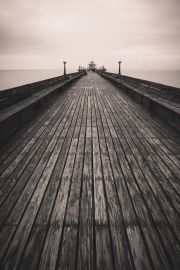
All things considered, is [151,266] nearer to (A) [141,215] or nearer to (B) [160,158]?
(A) [141,215]

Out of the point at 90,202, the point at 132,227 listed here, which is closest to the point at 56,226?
the point at 90,202

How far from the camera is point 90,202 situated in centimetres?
192

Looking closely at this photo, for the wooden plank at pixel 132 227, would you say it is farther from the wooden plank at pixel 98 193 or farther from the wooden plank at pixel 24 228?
the wooden plank at pixel 24 228

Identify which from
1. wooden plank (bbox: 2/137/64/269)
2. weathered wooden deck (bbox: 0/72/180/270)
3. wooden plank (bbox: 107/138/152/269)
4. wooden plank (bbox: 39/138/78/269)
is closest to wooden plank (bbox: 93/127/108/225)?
weathered wooden deck (bbox: 0/72/180/270)

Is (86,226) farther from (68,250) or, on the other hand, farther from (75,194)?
(75,194)

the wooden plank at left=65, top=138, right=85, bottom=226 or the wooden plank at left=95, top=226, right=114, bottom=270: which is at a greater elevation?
the wooden plank at left=65, top=138, right=85, bottom=226

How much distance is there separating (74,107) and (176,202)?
538 centimetres

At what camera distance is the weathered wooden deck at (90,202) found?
137 centimetres

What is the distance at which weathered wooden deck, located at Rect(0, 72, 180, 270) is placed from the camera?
1.37 metres

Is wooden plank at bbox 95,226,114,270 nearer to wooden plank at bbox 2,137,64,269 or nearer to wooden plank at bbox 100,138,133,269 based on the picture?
wooden plank at bbox 100,138,133,269

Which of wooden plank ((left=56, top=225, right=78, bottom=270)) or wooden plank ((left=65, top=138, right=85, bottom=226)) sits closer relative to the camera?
wooden plank ((left=56, top=225, right=78, bottom=270))

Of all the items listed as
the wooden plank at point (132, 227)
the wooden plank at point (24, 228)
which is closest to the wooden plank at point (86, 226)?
the wooden plank at point (132, 227)

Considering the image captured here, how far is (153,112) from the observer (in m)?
5.89

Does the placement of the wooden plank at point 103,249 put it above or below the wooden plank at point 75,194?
below
